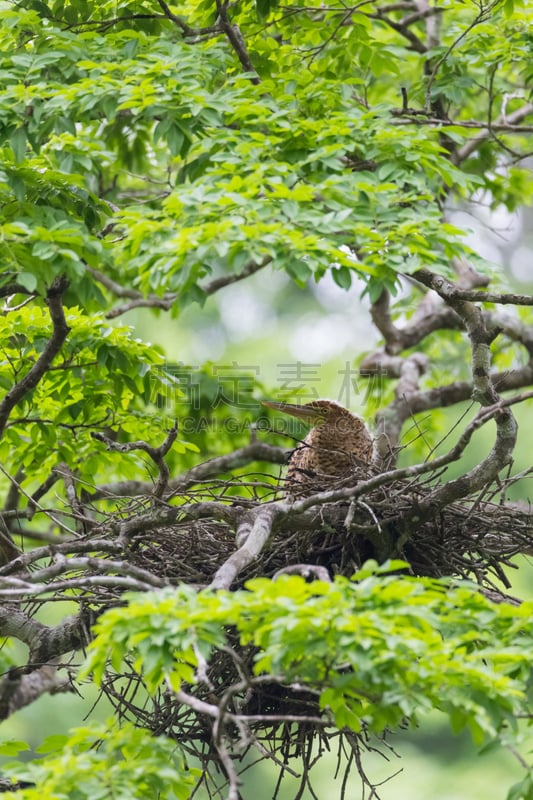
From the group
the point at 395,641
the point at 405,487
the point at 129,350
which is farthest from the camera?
the point at 129,350

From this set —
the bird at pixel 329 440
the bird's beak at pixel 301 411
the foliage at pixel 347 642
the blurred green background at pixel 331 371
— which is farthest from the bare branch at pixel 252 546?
the blurred green background at pixel 331 371

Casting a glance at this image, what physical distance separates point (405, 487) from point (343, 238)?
1.08 metres

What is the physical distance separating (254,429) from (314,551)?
57 centimetres

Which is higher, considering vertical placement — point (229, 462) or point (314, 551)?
point (314, 551)

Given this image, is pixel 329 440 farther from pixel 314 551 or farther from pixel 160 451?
pixel 160 451

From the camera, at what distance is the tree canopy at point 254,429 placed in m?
2.73

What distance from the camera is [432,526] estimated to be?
165 inches

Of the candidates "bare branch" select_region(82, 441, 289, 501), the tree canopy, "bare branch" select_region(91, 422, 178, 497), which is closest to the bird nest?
the tree canopy

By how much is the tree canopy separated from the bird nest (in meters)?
0.01

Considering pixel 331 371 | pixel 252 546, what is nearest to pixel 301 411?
pixel 252 546

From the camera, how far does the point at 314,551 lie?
13.8 feet

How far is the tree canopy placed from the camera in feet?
8.97

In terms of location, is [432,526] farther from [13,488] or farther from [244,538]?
[13,488]

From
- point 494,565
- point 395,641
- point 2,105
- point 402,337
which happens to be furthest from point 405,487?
point 402,337
